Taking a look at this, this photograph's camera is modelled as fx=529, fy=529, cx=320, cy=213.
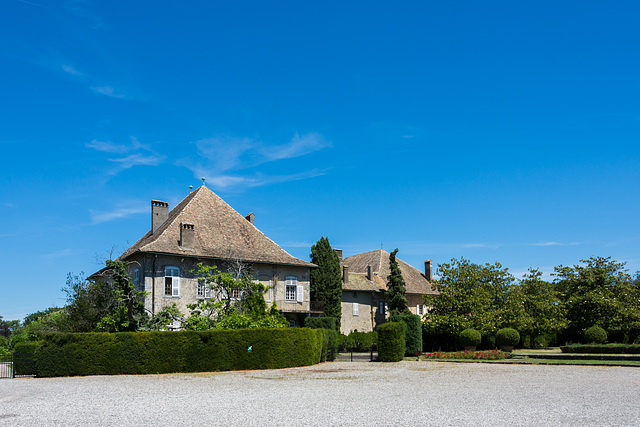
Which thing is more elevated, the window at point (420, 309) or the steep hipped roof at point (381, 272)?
the steep hipped roof at point (381, 272)

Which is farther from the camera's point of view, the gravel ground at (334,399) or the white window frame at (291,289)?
the white window frame at (291,289)

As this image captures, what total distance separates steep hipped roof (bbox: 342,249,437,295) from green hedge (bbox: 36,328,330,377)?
2459 cm

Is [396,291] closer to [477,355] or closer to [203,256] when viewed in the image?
[477,355]

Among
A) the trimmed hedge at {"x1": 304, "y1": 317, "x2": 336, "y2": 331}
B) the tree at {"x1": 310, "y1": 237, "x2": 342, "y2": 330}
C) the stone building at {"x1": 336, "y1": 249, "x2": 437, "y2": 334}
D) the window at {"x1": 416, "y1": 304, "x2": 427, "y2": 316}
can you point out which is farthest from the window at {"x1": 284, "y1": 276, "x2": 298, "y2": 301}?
the window at {"x1": 416, "y1": 304, "x2": 427, "y2": 316}

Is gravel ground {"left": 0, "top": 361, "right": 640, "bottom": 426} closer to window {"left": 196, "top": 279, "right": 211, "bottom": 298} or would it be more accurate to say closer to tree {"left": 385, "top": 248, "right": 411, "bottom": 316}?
window {"left": 196, "top": 279, "right": 211, "bottom": 298}

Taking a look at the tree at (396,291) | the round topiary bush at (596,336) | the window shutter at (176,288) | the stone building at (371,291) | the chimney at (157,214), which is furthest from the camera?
the stone building at (371,291)

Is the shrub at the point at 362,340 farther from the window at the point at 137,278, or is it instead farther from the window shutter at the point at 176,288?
the window at the point at 137,278

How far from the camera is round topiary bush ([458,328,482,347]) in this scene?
107 feet

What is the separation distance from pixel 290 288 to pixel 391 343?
468 inches

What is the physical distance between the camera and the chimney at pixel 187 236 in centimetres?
3294

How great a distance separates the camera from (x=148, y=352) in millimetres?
20422

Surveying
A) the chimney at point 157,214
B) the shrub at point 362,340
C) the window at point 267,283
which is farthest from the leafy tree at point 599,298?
the chimney at point 157,214

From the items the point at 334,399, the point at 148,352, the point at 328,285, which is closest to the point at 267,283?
the point at 328,285

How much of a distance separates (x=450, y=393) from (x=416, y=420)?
4.24m
